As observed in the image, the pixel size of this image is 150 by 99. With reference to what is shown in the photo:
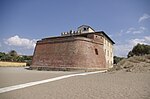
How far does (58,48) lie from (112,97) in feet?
70.0

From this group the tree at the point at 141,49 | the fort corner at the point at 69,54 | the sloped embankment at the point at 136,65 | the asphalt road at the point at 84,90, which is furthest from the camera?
the tree at the point at 141,49

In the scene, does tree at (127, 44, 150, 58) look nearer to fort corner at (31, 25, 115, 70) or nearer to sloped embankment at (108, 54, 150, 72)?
fort corner at (31, 25, 115, 70)

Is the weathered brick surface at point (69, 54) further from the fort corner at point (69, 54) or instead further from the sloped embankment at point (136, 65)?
the sloped embankment at point (136, 65)

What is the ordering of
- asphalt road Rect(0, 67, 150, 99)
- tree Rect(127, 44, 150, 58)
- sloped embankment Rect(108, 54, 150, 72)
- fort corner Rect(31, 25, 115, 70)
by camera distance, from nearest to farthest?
asphalt road Rect(0, 67, 150, 99) → sloped embankment Rect(108, 54, 150, 72) → fort corner Rect(31, 25, 115, 70) → tree Rect(127, 44, 150, 58)

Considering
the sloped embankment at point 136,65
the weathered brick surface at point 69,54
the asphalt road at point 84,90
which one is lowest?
the asphalt road at point 84,90

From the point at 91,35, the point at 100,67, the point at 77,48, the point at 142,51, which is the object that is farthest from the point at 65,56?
the point at 142,51

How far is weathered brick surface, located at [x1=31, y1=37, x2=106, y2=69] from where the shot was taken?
25.2 m

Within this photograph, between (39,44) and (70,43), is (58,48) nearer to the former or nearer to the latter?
(70,43)

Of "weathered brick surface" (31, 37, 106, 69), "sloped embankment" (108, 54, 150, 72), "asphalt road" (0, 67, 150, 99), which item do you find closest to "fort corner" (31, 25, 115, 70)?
"weathered brick surface" (31, 37, 106, 69)

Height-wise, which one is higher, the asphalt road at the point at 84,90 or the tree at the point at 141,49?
the tree at the point at 141,49

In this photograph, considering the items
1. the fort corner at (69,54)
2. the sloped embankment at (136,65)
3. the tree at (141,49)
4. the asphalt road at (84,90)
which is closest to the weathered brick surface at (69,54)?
the fort corner at (69,54)

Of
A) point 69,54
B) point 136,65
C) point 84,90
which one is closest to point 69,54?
point 69,54

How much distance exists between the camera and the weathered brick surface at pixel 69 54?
25.2m

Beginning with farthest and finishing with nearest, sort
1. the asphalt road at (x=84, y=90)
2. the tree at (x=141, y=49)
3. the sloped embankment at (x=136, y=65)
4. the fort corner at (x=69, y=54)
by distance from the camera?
the tree at (x=141, y=49) → the fort corner at (x=69, y=54) → the sloped embankment at (x=136, y=65) → the asphalt road at (x=84, y=90)
